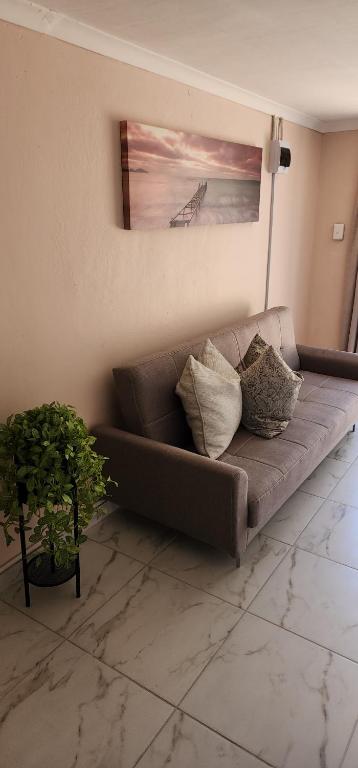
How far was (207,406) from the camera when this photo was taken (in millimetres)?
2365

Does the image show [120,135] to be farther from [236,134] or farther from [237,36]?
[236,134]

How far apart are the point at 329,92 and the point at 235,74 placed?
0.74 m

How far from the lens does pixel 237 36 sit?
6.72ft

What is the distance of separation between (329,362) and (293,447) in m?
1.26

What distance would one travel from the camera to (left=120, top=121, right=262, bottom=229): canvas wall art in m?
2.33

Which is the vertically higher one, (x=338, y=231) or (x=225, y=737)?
(x=338, y=231)

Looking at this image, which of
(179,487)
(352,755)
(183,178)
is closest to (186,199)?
(183,178)

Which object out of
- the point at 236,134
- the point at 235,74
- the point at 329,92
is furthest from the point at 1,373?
the point at 329,92

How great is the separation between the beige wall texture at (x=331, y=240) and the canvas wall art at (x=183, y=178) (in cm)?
129

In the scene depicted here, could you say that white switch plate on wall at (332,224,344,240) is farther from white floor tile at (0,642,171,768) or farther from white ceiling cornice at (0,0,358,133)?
white floor tile at (0,642,171,768)

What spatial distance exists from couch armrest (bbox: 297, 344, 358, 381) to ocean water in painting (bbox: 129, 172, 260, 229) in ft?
3.38

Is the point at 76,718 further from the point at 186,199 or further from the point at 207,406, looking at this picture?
the point at 186,199

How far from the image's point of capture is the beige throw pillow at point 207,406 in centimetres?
236

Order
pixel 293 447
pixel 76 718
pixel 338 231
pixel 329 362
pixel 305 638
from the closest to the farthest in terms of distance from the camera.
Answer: pixel 76 718
pixel 305 638
pixel 293 447
pixel 329 362
pixel 338 231
